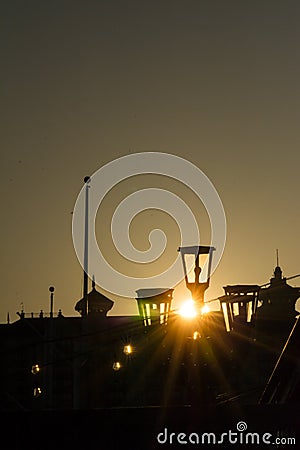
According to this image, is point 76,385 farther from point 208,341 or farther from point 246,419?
point 246,419

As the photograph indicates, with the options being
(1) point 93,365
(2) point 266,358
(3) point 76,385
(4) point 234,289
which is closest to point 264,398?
(4) point 234,289

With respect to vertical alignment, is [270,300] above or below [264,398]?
above

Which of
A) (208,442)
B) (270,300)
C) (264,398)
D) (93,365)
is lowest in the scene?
(208,442)

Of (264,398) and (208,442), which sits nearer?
(208,442)

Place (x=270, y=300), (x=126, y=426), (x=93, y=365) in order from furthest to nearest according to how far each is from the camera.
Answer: (x=270, y=300), (x=93, y=365), (x=126, y=426)

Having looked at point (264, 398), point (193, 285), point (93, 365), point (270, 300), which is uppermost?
point (270, 300)

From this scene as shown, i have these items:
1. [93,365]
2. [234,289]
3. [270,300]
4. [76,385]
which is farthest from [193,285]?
[270,300]

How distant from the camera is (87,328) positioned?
36.7m

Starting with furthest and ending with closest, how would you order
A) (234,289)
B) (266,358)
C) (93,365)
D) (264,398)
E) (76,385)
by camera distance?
(93,365) → (76,385) → (266,358) → (234,289) → (264,398)

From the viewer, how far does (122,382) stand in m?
49.7

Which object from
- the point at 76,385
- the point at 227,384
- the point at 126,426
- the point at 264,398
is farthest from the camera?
the point at 76,385

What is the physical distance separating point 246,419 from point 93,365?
31.9m

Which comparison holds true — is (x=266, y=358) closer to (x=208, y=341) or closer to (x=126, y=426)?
(x=208, y=341)

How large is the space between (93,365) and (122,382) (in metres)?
11.0
